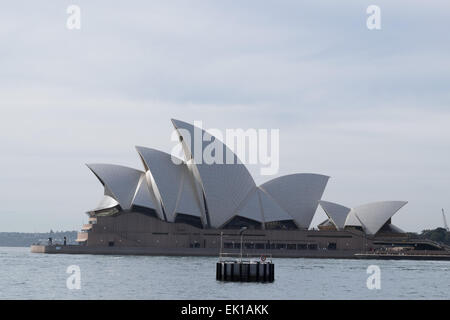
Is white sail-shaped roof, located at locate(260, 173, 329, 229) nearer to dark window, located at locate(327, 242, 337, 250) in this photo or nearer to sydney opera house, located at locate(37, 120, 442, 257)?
sydney opera house, located at locate(37, 120, 442, 257)

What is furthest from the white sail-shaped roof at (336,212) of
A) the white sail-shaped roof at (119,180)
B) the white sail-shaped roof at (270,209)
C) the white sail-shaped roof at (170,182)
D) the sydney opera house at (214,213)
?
the white sail-shaped roof at (119,180)

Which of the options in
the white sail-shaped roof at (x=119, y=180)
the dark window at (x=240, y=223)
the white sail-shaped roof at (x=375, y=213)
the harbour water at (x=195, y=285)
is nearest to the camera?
the harbour water at (x=195, y=285)

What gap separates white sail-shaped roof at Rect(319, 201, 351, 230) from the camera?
4569 inches

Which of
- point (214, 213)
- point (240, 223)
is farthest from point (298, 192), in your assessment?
point (214, 213)

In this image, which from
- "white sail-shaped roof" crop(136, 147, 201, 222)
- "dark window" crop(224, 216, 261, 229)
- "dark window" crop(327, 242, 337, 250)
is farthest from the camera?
"dark window" crop(327, 242, 337, 250)

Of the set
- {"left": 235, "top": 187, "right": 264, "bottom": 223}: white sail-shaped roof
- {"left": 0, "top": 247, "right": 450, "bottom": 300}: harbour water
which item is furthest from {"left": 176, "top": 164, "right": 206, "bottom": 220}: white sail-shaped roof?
{"left": 0, "top": 247, "right": 450, "bottom": 300}: harbour water

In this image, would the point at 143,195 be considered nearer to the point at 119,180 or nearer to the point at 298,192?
the point at 119,180

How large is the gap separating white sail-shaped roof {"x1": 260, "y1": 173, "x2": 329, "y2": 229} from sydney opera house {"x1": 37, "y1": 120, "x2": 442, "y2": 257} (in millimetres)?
140

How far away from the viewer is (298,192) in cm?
11206

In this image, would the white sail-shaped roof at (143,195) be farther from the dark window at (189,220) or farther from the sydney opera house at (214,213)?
the dark window at (189,220)

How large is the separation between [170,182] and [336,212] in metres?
28.3

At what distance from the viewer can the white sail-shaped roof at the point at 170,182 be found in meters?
100

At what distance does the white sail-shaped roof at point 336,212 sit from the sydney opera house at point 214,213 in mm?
145
